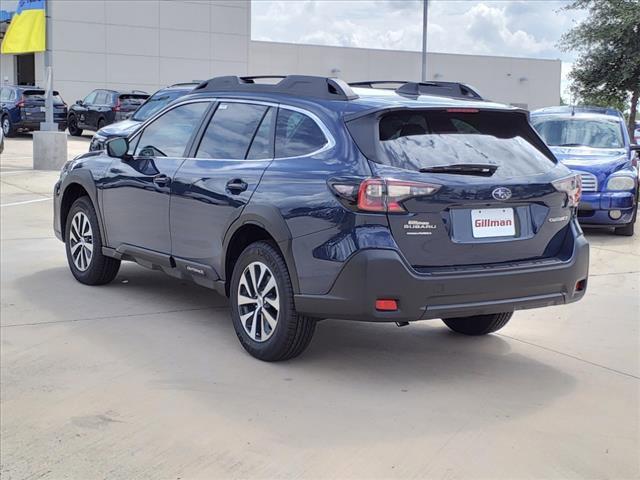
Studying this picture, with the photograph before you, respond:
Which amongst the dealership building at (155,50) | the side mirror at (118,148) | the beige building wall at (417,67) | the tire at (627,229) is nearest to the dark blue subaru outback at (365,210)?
the side mirror at (118,148)

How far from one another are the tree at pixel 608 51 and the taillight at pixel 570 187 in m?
12.6

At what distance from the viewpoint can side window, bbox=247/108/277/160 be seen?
17.3 ft

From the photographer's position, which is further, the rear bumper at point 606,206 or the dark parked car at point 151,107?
the dark parked car at point 151,107

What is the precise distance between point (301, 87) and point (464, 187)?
53.5 inches

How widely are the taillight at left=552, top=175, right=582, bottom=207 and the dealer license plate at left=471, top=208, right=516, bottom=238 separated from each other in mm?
430

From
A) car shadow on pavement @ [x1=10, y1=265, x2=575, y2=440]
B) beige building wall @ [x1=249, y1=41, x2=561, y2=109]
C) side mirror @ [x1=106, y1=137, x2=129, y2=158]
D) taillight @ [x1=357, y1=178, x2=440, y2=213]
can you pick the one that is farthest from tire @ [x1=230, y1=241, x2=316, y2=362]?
beige building wall @ [x1=249, y1=41, x2=561, y2=109]

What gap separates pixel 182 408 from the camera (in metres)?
4.41

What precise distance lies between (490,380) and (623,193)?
241 inches

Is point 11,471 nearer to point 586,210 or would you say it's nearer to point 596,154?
point 586,210

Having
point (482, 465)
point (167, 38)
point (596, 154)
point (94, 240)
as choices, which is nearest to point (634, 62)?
point (596, 154)

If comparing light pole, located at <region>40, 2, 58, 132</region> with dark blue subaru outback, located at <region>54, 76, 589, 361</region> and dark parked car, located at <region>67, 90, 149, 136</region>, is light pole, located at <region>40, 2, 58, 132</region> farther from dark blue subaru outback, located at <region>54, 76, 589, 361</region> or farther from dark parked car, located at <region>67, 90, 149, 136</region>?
dark blue subaru outback, located at <region>54, 76, 589, 361</region>

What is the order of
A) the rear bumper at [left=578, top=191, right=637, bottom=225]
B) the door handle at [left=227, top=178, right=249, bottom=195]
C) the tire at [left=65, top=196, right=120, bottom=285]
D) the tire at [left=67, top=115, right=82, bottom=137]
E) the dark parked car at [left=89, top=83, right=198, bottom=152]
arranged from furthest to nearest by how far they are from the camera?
1. the tire at [left=67, top=115, right=82, bottom=137]
2. the dark parked car at [left=89, top=83, right=198, bottom=152]
3. the rear bumper at [left=578, top=191, right=637, bottom=225]
4. the tire at [left=65, top=196, right=120, bottom=285]
5. the door handle at [left=227, top=178, right=249, bottom=195]

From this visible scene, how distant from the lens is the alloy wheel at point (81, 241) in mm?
7037

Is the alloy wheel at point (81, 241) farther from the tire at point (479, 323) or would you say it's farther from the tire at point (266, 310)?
the tire at point (479, 323)
